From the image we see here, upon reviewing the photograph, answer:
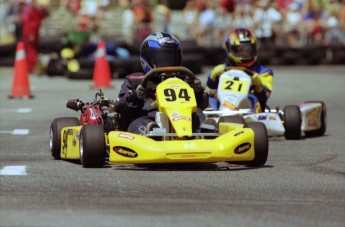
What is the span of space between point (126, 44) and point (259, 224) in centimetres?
2005

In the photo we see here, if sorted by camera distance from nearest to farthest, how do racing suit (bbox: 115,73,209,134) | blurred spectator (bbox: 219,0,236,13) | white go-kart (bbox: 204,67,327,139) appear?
racing suit (bbox: 115,73,209,134)
white go-kart (bbox: 204,67,327,139)
blurred spectator (bbox: 219,0,236,13)

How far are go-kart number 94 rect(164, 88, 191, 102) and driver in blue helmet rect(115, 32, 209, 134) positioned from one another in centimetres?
30

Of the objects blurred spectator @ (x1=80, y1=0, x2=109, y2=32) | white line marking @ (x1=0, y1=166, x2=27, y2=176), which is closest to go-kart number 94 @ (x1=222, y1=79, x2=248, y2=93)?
white line marking @ (x1=0, y1=166, x2=27, y2=176)

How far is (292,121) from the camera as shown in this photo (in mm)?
12148

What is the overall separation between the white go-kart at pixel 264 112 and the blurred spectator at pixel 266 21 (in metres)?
16.5

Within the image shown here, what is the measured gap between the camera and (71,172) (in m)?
8.83

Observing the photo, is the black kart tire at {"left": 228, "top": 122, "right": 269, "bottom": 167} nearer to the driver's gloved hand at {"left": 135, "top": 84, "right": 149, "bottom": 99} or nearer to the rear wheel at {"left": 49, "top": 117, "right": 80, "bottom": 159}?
the driver's gloved hand at {"left": 135, "top": 84, "right": 149, "bottom": 99}

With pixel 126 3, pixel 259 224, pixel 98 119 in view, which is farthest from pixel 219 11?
pixel 259 224

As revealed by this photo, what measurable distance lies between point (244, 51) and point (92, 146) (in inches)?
185

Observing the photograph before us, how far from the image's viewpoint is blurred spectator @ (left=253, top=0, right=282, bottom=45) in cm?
2938

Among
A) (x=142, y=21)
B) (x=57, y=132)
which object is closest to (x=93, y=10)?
(x=142, y=21)

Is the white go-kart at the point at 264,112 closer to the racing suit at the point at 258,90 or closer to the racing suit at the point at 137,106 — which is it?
the racing suit at the point at 258,90

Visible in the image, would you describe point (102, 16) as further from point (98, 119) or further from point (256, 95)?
point (98, 119)

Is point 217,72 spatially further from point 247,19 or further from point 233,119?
point 247,19
